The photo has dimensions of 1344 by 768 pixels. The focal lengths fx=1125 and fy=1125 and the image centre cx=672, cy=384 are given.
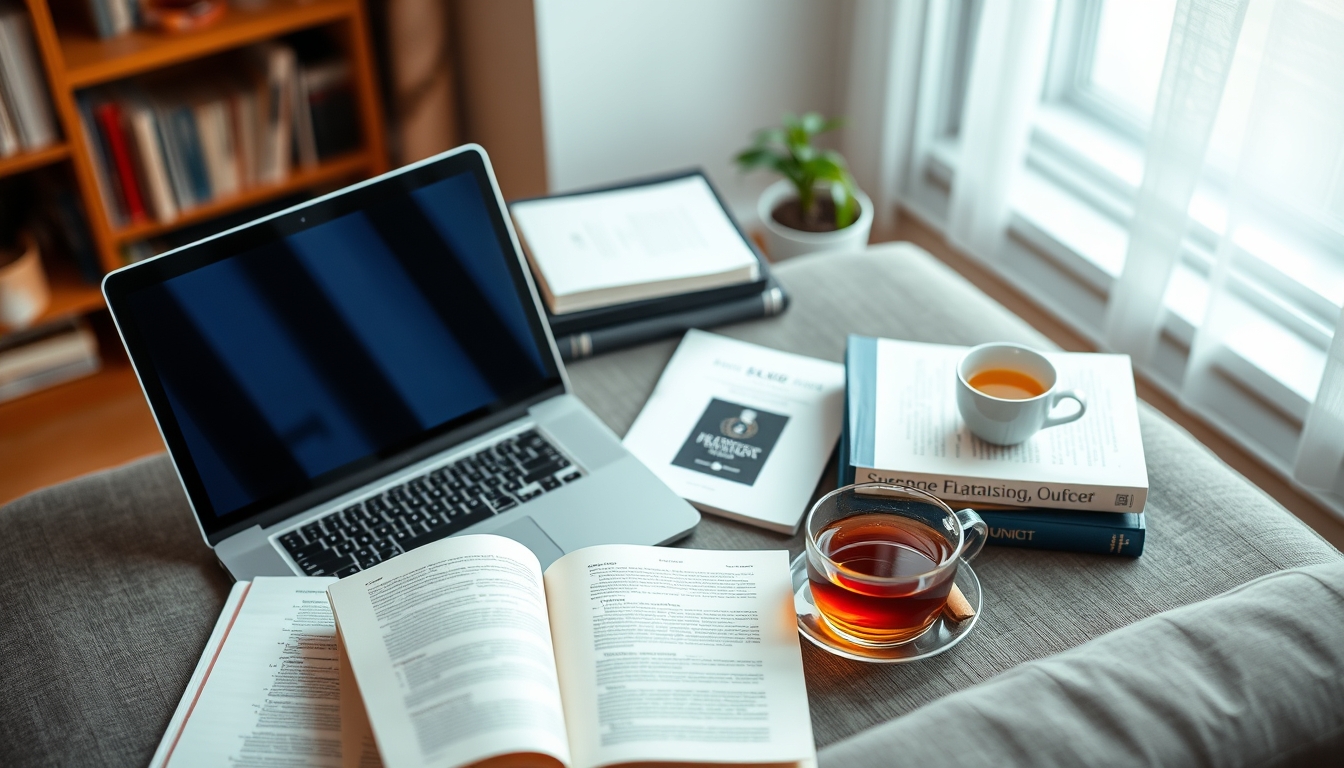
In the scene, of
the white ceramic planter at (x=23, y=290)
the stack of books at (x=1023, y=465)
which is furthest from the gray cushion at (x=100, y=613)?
the white ceramic planter at (x=23, y=290)

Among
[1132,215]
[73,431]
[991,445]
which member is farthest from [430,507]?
[73,431]

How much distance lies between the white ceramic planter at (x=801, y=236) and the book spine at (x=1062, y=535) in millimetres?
850

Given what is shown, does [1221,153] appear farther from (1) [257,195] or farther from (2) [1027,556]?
(1) [257,195]

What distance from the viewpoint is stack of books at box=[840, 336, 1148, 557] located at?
0.94 meters

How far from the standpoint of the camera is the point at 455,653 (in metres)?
0.76

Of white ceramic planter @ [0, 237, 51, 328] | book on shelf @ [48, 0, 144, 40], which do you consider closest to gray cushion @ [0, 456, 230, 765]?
white ceramic planter @ [0, 237, 51, 328]

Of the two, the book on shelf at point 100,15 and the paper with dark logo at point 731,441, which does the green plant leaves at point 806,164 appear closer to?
the paper with dark logo at point 731,441

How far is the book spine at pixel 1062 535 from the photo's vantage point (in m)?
0.94

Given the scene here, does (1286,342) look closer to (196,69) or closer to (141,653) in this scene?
(141,653)

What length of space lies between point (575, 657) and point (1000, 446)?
416 millimetres

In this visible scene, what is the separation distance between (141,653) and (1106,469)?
2.61 ft

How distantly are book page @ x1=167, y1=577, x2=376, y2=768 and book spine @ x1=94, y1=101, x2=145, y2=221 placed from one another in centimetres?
130

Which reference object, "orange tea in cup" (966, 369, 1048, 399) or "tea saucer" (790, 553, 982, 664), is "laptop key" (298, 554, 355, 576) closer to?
"tea saucer" (790, 553, 982, 664)

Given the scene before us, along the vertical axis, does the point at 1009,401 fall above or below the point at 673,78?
above
